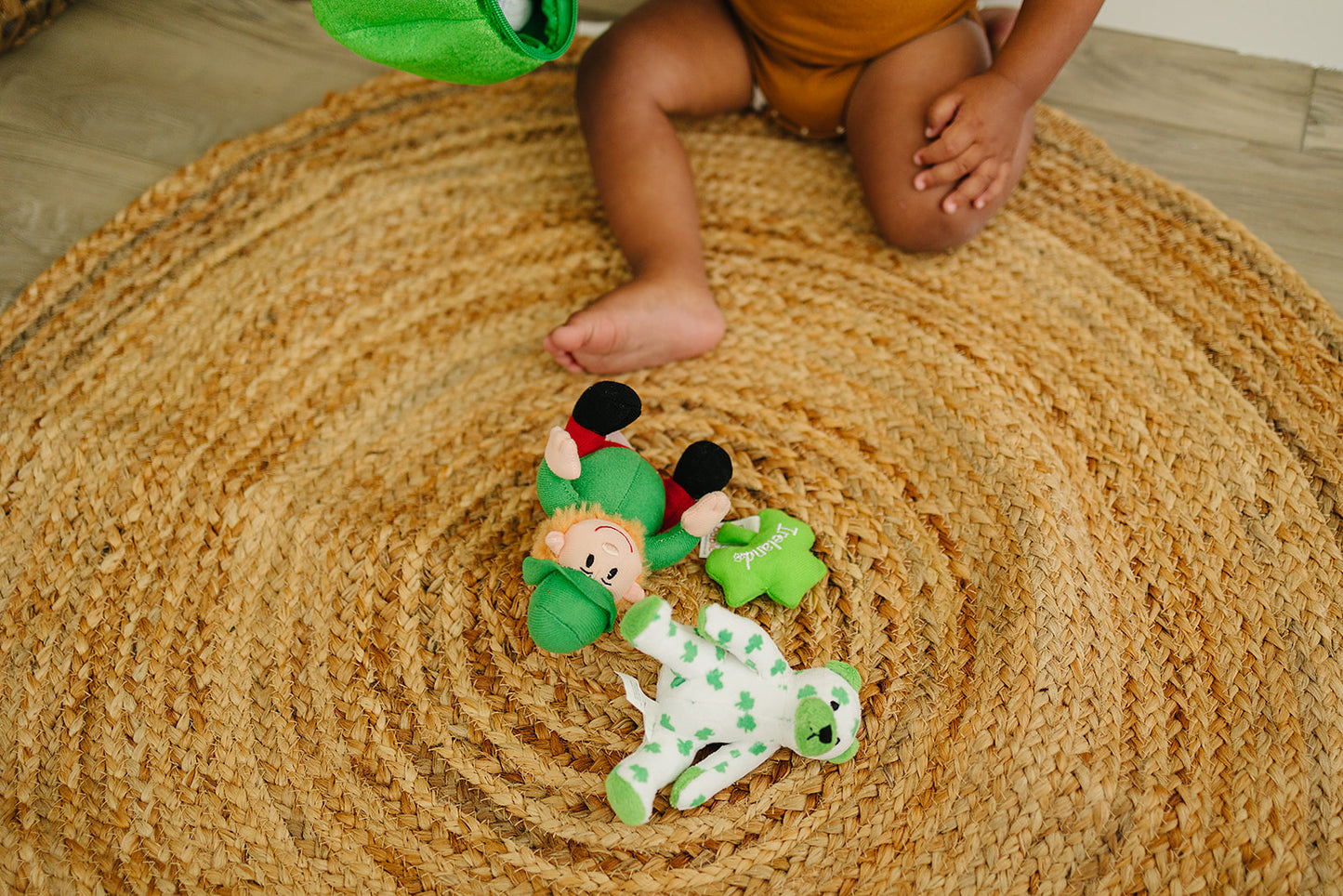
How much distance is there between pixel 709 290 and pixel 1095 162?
40cm

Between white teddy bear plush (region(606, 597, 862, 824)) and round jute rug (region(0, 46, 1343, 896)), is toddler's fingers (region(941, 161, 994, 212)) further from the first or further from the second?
white teddy bear plush (region(606, 597, 862, 824))

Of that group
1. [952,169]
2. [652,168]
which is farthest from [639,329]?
[952,169]

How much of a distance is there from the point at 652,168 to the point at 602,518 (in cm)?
35

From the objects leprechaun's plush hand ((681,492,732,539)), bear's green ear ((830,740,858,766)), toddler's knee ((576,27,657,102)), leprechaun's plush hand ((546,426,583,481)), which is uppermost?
toddler's knee ((576,27,657,102))

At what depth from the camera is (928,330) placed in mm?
737

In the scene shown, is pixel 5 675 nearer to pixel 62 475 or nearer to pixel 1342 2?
pixel 62 475

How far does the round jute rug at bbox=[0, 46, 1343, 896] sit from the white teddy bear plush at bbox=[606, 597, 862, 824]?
0.14 ft

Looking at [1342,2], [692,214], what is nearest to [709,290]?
[692,214]

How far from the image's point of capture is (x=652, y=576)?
632 millimetres

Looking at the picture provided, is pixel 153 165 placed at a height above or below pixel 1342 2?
below

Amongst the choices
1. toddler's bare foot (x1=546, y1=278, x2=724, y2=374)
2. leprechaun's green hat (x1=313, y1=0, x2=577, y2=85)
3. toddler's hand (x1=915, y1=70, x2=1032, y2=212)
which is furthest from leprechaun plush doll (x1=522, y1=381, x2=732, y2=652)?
toddler's hand (x1=915, y1=70, x2=1032, y2=212)

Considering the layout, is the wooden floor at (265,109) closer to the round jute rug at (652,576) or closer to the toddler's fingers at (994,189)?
the round jute rug at (652,576)

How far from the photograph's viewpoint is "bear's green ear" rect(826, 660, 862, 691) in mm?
552

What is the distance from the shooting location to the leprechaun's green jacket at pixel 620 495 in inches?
22.0
